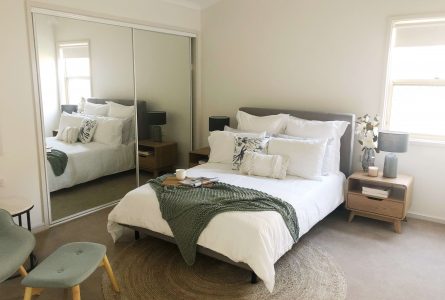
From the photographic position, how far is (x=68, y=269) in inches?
85.6

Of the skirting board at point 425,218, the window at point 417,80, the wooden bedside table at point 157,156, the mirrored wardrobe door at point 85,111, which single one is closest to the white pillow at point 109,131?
the mirrored wardrobe door at point 85,111

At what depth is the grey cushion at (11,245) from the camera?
7.16 ft

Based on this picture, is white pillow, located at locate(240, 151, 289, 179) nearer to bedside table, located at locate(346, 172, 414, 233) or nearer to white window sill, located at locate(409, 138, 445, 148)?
bedside table, located at locate(346, 172, 414, 233)

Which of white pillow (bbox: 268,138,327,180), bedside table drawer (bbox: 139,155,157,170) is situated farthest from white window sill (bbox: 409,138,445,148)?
bedside table drawer (bbox: 139,155,157,170)

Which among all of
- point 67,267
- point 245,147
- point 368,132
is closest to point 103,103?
point 245,147

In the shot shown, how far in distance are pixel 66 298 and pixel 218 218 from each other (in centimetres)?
117

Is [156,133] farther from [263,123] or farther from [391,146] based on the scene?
[391,146]

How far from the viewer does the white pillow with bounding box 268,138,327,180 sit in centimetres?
352

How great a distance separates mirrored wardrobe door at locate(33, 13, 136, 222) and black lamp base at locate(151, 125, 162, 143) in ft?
1.03

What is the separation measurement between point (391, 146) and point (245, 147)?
4.74 ft

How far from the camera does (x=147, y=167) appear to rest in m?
4.59

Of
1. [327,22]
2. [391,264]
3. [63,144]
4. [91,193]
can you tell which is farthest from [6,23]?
[391,264]

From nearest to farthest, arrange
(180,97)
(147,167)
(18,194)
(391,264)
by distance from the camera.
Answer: (391,264), (18,194), (147,167), (180,97)

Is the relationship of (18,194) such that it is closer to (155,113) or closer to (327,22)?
(155,113)
